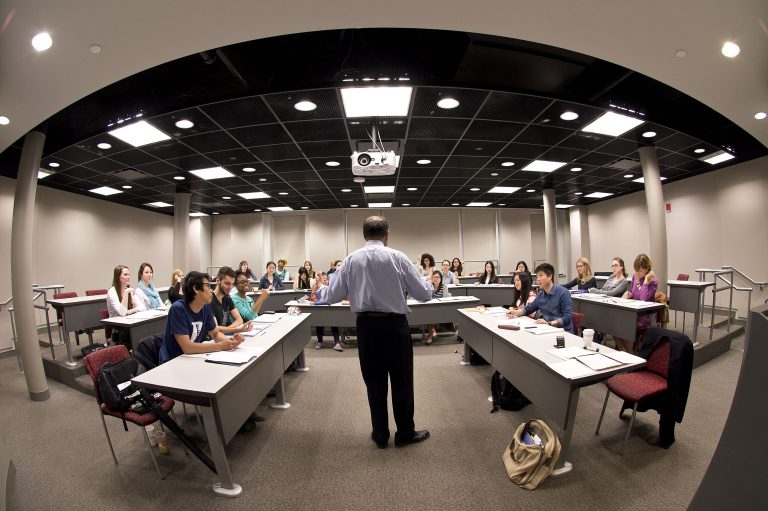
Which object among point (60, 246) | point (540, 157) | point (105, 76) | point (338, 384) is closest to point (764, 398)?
point (338, 384)

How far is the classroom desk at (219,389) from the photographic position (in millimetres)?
1944

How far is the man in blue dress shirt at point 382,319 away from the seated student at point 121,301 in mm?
3409

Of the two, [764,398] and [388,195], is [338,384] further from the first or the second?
[388,195]

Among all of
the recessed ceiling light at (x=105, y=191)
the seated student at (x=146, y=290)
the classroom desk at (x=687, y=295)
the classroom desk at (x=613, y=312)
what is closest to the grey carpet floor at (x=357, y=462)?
the classroom desk at (x=613, y=312)

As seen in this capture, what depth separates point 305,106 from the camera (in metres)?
3.98

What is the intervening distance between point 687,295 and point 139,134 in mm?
8587

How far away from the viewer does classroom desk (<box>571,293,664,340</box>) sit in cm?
420

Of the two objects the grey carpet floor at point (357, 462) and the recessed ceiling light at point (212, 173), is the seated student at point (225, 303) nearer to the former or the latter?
the grey carpet floor at point (357, 462)

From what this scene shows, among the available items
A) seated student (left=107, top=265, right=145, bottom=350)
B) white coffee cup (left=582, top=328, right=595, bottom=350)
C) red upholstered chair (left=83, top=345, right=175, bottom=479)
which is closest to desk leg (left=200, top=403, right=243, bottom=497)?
red upholstered chair (left=83, top=345, right=175, bottom=479)

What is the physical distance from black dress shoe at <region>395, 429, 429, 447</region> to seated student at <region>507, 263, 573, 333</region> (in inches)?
65.5

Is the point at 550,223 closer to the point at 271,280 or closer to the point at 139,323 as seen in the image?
the point at 271,280

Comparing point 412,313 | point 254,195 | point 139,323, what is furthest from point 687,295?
point 254,195

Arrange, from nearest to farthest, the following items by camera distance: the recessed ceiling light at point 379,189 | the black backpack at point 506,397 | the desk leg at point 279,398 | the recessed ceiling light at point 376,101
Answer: the black backpack at point 506,397 → the desk leg at point 279,398 → the recessed ceiling light at point 376,101 → the recessed ceiling light at point 379,189

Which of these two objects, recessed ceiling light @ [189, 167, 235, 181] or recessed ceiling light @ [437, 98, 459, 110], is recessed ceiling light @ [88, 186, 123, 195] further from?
recessed ceiling light @ [437, 98, 459, 110]
